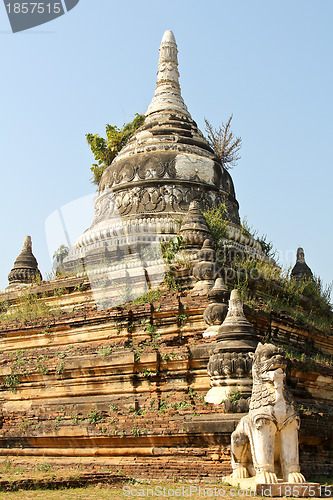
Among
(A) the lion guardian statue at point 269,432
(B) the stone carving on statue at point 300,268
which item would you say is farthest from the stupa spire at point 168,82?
(A) the lion guardian statue at point 269,432

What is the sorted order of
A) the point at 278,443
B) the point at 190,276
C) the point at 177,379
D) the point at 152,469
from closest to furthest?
the point at 278,443 → the point at 152,469 → the point at 177,379 → the point at 190,276

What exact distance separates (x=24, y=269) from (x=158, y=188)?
21.6 ft

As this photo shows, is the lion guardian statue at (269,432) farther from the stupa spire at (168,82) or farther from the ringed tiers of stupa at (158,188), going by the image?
the stupa spire at (168,82)

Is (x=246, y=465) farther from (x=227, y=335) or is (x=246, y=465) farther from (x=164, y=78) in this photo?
(x=164, y=78)

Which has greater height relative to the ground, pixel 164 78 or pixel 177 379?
pixel 164 78

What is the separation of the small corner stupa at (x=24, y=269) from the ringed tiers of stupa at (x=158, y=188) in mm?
3922

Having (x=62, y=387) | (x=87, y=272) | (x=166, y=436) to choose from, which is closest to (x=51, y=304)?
(x=87, y=272)

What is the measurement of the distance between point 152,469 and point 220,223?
26.6 ft

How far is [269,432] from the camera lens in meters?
7.00

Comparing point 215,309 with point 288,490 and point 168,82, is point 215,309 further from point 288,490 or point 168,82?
point 168,82

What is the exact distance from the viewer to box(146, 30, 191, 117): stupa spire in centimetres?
2058

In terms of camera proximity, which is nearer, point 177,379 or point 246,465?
point 246,465

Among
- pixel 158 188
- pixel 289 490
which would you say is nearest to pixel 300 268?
pixel 158 188

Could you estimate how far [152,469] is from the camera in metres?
8.58
